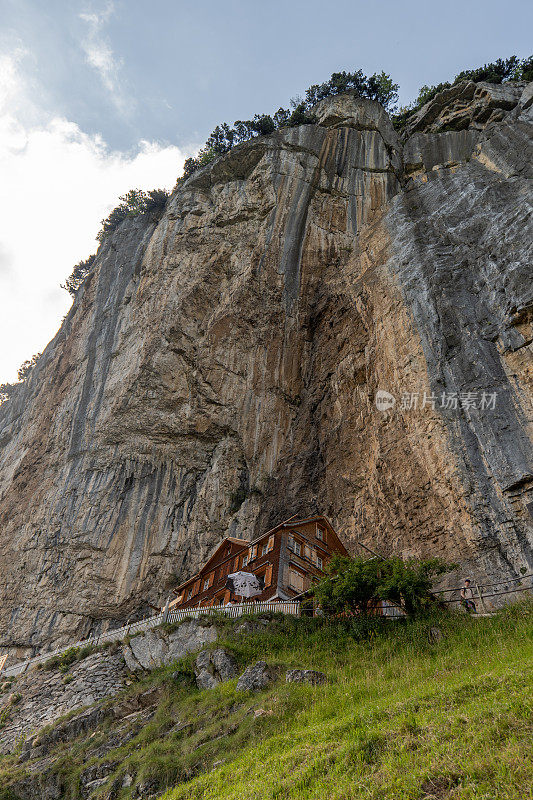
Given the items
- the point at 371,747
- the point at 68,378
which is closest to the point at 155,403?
the point at 68,378

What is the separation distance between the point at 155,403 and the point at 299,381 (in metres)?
9.62

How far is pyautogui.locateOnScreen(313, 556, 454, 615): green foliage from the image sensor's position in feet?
55.9

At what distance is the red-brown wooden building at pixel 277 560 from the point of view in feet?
75.5

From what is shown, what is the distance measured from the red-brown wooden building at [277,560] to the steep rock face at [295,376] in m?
2.12

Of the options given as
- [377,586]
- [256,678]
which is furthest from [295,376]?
[256,678]

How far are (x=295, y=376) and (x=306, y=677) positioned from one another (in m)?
23.0

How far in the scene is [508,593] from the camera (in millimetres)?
17062

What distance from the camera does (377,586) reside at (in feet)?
57.5

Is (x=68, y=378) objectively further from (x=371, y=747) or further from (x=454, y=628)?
(x=371, y=747)

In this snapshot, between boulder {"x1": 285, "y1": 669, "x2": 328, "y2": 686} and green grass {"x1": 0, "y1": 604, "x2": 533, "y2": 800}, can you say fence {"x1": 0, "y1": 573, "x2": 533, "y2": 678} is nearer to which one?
green grass {"x1": 0, "y1": 604, "x2": 533, "y2": 800}

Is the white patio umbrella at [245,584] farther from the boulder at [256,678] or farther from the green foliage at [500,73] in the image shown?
the green foliage at [500,73]

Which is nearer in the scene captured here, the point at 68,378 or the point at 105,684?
the point at 105,684

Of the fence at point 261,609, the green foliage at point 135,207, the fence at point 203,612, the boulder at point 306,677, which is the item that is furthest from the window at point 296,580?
the green foliage at point 135,207

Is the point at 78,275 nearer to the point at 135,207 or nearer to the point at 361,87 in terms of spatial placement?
the point at 135,207
